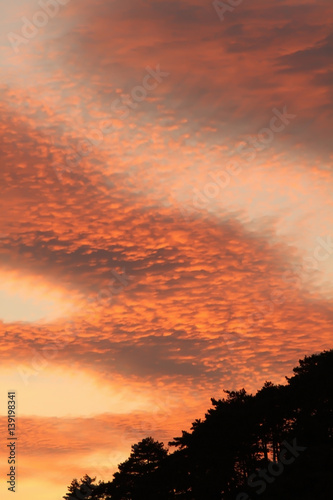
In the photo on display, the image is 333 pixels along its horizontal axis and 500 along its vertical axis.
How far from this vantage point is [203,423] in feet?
205

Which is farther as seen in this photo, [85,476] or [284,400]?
[85,476]

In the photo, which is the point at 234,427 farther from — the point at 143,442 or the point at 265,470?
the point at 143,442

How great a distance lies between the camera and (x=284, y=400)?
56.7m

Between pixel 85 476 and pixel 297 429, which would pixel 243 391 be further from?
pixel 85 476

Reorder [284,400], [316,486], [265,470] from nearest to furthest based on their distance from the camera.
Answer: [316,486], [265,470], [284,400]

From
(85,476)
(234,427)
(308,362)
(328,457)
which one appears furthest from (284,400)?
(85,476)

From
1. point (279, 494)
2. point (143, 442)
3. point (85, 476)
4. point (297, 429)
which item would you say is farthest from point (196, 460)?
point (85, 476)

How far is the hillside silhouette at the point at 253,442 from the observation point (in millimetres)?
47594

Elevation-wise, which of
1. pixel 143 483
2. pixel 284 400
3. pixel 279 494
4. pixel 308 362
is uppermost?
pixel 308 362

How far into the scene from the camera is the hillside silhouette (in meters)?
47.6

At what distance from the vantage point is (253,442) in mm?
60125

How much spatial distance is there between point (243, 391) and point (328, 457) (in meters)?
29.3

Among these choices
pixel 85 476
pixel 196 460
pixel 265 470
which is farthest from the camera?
pixel 85 476

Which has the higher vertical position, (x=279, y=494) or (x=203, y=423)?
(x=203, y=423)
